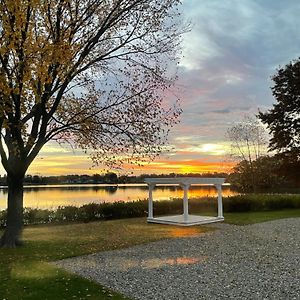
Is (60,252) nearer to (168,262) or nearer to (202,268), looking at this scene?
(168,262)

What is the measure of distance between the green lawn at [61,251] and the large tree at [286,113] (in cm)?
1229

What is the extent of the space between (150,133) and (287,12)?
6069 millimetres

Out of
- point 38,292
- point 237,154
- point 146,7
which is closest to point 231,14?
point 146,7

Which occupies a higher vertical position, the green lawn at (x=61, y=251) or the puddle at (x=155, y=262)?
the green lawn at (x=61, y=251)

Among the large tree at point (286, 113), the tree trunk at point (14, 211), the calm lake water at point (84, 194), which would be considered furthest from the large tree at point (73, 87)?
the large tree at point (286, 113)

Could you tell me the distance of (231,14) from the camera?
12164 mm

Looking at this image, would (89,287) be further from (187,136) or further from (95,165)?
(187,136)

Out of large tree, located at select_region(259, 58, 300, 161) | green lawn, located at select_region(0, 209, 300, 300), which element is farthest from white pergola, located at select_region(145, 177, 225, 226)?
large tree, located at select_region(259, 58, 300, 161)

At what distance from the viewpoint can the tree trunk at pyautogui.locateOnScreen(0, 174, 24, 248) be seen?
1063cm

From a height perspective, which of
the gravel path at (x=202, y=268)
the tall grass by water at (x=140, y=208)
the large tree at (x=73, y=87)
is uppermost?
the large tree at (x=73, y=87)

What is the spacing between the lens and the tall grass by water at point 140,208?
650 inches

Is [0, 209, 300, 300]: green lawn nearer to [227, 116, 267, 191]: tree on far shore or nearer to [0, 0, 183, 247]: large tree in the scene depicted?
[0, 0, 183, 247]: large tree

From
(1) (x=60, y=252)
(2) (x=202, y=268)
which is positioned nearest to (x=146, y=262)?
(2) (x=202, y=268)

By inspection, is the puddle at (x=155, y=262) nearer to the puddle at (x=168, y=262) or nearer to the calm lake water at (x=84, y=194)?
the puddle at (x=168, y=262)
